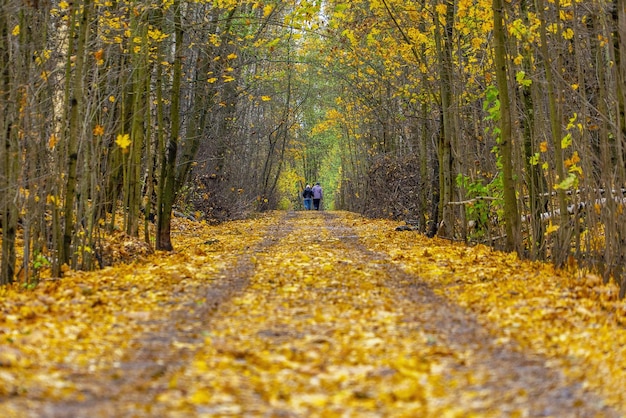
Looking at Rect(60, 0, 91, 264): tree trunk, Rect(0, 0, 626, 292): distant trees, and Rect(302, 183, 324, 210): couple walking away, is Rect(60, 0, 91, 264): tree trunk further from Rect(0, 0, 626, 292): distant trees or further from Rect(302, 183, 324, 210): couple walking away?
Rect(302, 183, 324, 210): couple walking away

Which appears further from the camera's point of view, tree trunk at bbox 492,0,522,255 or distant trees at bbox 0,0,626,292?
tree trunk at bbox 492,0,522,255

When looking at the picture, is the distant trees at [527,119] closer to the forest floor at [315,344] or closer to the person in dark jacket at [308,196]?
the forest floor at [315,344]

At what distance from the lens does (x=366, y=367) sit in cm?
482

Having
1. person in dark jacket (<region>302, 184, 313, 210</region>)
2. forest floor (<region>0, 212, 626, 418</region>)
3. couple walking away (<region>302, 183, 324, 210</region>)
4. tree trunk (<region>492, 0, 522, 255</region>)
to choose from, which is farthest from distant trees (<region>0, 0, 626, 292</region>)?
person in dark jacket (<region>302, 184, 313, 210</region>)

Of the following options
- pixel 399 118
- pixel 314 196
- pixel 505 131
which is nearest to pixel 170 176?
pixel 505 131

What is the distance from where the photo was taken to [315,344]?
17.9 feet

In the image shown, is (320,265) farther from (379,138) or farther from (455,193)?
(379,138)

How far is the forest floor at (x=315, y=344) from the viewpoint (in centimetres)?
411

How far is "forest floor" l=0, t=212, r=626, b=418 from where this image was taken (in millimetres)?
4105

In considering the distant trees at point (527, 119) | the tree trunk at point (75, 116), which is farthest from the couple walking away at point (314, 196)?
the tree trunk at point (75, 116)

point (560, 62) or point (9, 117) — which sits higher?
point (560, 62)

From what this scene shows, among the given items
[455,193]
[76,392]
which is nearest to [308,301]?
[76,392]

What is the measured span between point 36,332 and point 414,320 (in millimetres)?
3285

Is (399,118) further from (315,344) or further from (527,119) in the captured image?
(315,344)
